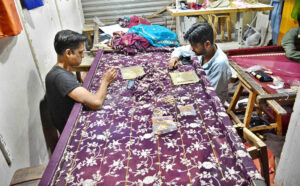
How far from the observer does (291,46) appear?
4.13 meters

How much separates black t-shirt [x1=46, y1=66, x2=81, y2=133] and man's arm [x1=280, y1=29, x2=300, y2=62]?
3844mm

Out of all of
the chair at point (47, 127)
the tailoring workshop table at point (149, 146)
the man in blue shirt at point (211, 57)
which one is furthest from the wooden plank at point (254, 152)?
the chair at point (47, 127)

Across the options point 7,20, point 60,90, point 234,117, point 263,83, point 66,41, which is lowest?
point 234,117

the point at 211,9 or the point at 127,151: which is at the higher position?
the point at 211,9

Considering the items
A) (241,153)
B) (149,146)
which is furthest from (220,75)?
(149,146)

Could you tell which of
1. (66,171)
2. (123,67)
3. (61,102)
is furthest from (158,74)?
(66,171)

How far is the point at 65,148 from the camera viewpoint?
1.76 m

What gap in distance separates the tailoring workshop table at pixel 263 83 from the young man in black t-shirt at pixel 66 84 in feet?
6.10

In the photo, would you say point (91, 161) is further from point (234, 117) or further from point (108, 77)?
point (234, 117)

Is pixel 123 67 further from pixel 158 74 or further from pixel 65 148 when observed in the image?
pixel 65 148

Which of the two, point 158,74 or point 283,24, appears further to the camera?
point 283,24

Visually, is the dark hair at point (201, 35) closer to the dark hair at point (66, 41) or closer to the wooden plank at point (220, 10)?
the dark hair at point (66, 41)

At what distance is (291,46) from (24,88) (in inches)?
177

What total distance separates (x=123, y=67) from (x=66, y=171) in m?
1.94
